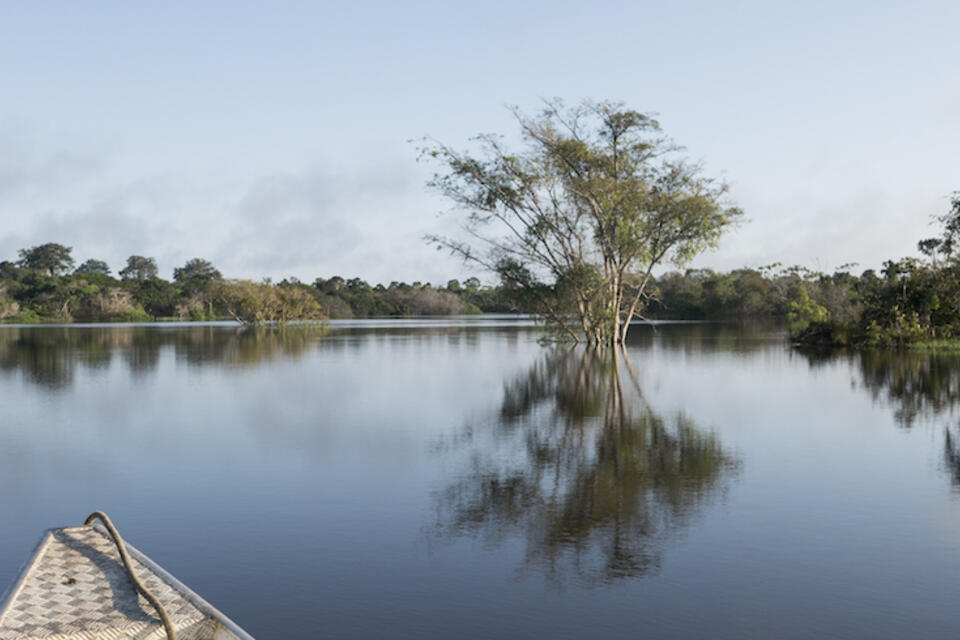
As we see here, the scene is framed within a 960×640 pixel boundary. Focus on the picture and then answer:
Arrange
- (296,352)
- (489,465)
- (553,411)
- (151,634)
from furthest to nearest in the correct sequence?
1. (296,352)
2. (553,411)
3. (489,465)
4. (151,634)

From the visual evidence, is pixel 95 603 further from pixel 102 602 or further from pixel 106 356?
pixel 106 356

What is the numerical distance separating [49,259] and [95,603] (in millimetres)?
100657

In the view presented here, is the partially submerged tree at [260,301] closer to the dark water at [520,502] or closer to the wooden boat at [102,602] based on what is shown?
the dark water at [520,502]

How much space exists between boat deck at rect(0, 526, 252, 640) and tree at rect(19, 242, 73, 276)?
99.1m

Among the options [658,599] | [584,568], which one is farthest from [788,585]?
[584,568]

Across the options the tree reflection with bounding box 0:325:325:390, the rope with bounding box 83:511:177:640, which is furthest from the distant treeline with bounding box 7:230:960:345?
the rope with bounding box 83:511:177:640

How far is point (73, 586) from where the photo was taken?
405 centimetres

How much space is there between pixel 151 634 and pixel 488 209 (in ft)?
82.0

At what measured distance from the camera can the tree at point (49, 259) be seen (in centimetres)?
9256

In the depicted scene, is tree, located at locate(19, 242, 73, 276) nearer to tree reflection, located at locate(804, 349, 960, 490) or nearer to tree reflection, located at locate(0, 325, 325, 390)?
tree reflection, located at locate(0, 325, 325, 390)

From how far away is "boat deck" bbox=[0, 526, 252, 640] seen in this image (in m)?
3.54

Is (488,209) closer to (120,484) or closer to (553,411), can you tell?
(553,411)

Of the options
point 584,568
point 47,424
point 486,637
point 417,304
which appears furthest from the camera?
point 417,304

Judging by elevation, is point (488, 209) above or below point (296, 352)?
above
